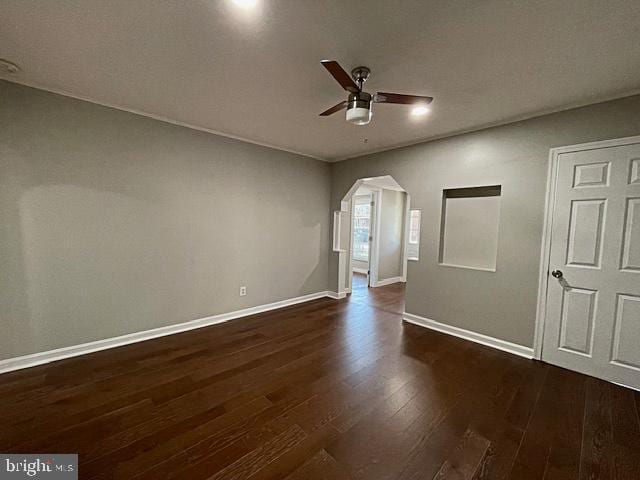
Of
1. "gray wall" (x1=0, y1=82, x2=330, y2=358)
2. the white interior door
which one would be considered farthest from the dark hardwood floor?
"gray wall" (x1=0, y1=82, x2=330, y2=358)

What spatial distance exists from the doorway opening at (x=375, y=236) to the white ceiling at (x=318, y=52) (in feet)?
9.08

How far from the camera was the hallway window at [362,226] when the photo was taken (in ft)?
22.7

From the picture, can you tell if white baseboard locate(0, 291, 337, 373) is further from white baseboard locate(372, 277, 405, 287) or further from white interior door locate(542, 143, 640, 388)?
white interior door locate(542, 143, 640, 388)

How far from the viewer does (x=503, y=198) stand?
3018 millimetres

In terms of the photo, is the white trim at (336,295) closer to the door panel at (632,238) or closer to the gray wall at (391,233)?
the gray wall at (391,233)

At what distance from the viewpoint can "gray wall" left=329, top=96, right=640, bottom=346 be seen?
259cm

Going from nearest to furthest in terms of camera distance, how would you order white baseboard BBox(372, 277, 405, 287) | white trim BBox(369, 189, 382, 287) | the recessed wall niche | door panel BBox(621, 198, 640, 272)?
door panel BBox(621, 198, 640, 272) < the recessed wall niche < white trim BBox(369, 189, 382, 287) < white baseboard BBox(372, 277, 405, 287)

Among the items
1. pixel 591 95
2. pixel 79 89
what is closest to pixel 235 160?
pixel 79 89

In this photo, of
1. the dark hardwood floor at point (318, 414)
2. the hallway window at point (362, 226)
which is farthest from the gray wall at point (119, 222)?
the hallway window at point (362, 226)

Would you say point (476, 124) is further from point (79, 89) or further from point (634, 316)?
point (79, 89)

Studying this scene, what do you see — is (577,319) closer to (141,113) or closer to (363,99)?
(363,99)

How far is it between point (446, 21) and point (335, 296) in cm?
422

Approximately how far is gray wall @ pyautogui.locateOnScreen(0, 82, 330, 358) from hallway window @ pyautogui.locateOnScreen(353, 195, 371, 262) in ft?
10.2

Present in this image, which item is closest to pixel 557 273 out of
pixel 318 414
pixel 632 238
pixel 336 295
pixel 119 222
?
pixel 632 238
